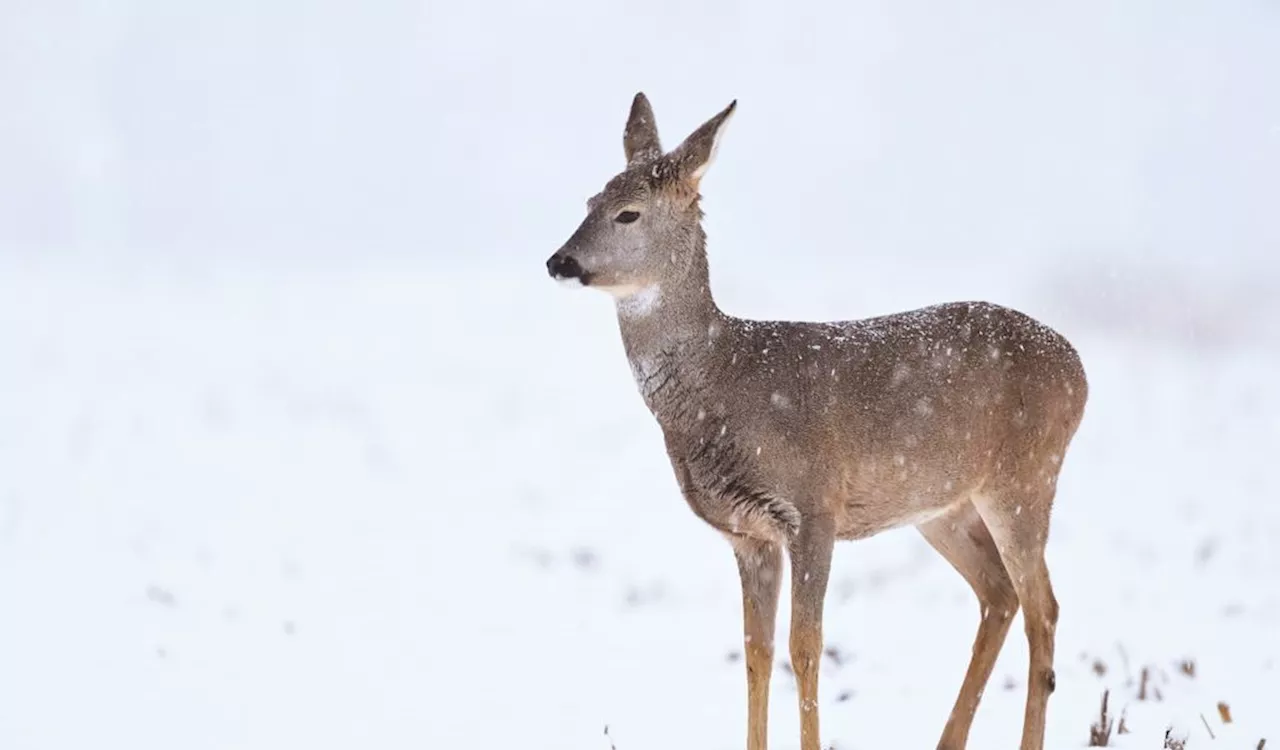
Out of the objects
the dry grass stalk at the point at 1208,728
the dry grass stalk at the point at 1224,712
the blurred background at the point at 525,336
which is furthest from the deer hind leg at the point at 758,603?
the dry grass stalk at the point at 1224,712

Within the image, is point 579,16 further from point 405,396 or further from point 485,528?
point 485,528

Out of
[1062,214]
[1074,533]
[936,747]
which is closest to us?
[936,747]

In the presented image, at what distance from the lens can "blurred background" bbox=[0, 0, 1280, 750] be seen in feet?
29.1

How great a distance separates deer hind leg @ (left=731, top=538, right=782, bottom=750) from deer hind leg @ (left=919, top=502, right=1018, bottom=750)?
968mm

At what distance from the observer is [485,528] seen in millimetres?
12961

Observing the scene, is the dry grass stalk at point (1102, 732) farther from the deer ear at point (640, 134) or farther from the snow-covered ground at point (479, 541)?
the deer ear at point (640, 134)

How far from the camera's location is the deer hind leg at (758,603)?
6.66 m

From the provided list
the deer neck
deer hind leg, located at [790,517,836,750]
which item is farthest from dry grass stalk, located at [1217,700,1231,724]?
the deer neck

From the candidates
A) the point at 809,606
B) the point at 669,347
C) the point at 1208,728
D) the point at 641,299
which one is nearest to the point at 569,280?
the point at 641,299

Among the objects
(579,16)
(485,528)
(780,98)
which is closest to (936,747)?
(485,528)

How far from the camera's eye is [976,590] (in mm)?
7434

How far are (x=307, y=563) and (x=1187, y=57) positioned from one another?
24687 millimetres

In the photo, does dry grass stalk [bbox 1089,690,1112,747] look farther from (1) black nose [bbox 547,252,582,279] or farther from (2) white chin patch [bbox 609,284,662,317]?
(1) black nose [bbox 547,252,582,279]

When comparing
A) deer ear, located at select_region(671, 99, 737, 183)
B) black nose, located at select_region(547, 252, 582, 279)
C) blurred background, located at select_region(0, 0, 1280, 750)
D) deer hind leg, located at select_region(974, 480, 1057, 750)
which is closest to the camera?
black nose, located at select_region(547, 252, 582, 279)
